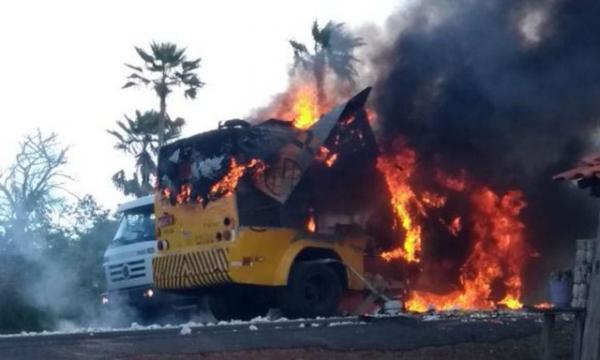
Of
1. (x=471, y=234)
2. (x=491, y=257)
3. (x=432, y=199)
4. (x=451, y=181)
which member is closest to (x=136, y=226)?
(x=432, y=199)

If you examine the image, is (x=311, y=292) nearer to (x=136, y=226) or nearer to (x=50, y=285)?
(x=136, y=226)

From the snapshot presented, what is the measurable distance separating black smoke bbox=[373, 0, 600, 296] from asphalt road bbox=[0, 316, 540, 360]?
723 centimetres

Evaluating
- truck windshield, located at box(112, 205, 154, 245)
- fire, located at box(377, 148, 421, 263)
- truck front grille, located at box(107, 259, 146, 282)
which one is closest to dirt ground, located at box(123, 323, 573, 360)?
fire, located at box(377, 148, 421, 263)

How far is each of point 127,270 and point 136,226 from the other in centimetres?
95

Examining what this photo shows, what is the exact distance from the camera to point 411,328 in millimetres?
13641

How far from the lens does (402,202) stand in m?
19.2

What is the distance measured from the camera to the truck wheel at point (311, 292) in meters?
17.1

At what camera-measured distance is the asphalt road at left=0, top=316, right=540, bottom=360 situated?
1151cm

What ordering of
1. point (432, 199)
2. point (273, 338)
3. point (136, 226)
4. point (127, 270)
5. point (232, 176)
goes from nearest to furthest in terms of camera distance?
point (273, 338) → point (232, 176) → point (432, 199) → point (127, 270) → point (136, 226)

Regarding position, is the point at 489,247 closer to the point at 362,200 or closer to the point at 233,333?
the point at 362,200

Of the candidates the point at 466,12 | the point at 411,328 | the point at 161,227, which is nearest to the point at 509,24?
the point at 466,12

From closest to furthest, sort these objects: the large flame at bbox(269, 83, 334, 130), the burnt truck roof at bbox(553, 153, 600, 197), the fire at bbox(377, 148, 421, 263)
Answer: the burnt truck roof at bbox(553, 153, 600, 197), the fire at bbox(377, 148, 421, 263), the large flame at bbox(269, 83, 334, 130)

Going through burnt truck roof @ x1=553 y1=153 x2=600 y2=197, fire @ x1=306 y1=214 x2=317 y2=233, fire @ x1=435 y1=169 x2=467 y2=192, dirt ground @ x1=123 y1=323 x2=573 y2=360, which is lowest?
dirt ground @ x1=123 y1=323 x2=573 y2=360

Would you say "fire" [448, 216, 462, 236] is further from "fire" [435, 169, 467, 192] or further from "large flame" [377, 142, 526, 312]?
"fire" [435, 169, 467, 192]
